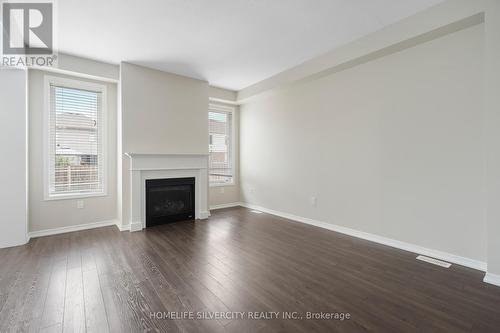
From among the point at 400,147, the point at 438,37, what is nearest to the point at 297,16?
the point at 438,37

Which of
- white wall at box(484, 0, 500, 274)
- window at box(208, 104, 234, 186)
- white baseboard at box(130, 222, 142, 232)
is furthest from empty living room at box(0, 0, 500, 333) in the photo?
window at box(208, 104, 234, 186)

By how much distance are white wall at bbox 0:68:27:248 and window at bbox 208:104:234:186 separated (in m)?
3.18

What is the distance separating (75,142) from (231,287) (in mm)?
3668

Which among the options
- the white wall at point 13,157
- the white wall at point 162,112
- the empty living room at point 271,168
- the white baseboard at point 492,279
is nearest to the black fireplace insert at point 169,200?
the empty living room at point 271,168

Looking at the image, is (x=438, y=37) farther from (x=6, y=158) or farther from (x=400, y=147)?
(x=6, y=158)

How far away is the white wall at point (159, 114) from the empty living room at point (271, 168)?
0.03 meters

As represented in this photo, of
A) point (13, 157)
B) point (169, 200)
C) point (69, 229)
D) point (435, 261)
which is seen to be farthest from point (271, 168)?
point (13, 157)

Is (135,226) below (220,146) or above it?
below

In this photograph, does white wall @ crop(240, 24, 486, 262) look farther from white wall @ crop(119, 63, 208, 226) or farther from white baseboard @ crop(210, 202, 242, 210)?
white wall @ crop(119, 63, 208, 226)

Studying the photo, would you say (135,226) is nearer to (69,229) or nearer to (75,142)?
(69,229)

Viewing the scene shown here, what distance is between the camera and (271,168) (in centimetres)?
500

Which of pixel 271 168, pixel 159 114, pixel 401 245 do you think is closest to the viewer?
pixel 401 245

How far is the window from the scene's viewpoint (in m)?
5.50

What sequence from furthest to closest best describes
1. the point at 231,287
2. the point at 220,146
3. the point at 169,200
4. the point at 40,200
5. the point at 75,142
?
the point at 220,146, the point at 169,200, the point at 75,142, the point at 40,200, the point at 231,287
